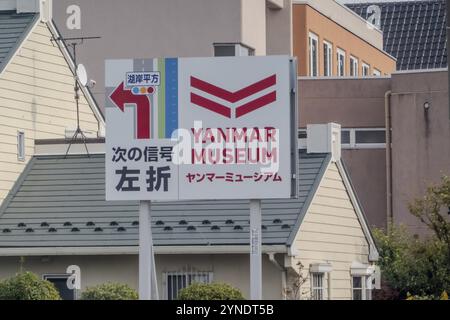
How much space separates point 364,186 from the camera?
48031mm

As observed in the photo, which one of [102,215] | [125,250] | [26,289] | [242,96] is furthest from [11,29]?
[242,96]

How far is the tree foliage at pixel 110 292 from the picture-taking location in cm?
2928

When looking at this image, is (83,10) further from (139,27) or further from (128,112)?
(128,112)

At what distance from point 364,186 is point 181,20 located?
7.96 m

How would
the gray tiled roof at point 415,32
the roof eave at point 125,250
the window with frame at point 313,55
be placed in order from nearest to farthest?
the roof eave at point 125,250 < the window with frame at point 313,55 < the gray tiled roof at point 415,32

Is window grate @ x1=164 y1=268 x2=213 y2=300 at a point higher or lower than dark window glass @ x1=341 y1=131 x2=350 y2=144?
lower

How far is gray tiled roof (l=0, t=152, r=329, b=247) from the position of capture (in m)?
32.5

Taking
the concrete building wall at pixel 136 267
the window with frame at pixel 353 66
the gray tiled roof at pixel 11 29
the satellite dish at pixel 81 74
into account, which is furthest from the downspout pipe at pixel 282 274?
the window with frame at pixel 353 66

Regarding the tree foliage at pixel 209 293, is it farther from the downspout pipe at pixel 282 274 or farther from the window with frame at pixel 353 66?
the window with frame at pixel 353 66

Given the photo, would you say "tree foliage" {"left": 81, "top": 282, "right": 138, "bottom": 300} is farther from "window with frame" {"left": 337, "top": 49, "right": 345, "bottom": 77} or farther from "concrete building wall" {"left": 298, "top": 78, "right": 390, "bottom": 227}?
"window with frame" {"left": 337, "top": 49, "right": 345, "bottom": 77}

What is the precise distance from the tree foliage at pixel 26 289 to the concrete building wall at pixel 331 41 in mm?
23033

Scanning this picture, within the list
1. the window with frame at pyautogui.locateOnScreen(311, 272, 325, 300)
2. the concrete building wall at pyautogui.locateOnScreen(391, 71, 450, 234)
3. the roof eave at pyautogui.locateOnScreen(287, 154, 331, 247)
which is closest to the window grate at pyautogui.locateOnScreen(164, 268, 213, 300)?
the roof eave at pyautogui.locateOnScreen(287, 154, 331, 247)

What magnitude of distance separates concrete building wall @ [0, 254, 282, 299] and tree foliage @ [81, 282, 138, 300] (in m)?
2.54

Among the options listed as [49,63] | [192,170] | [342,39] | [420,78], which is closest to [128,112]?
[192,170]
